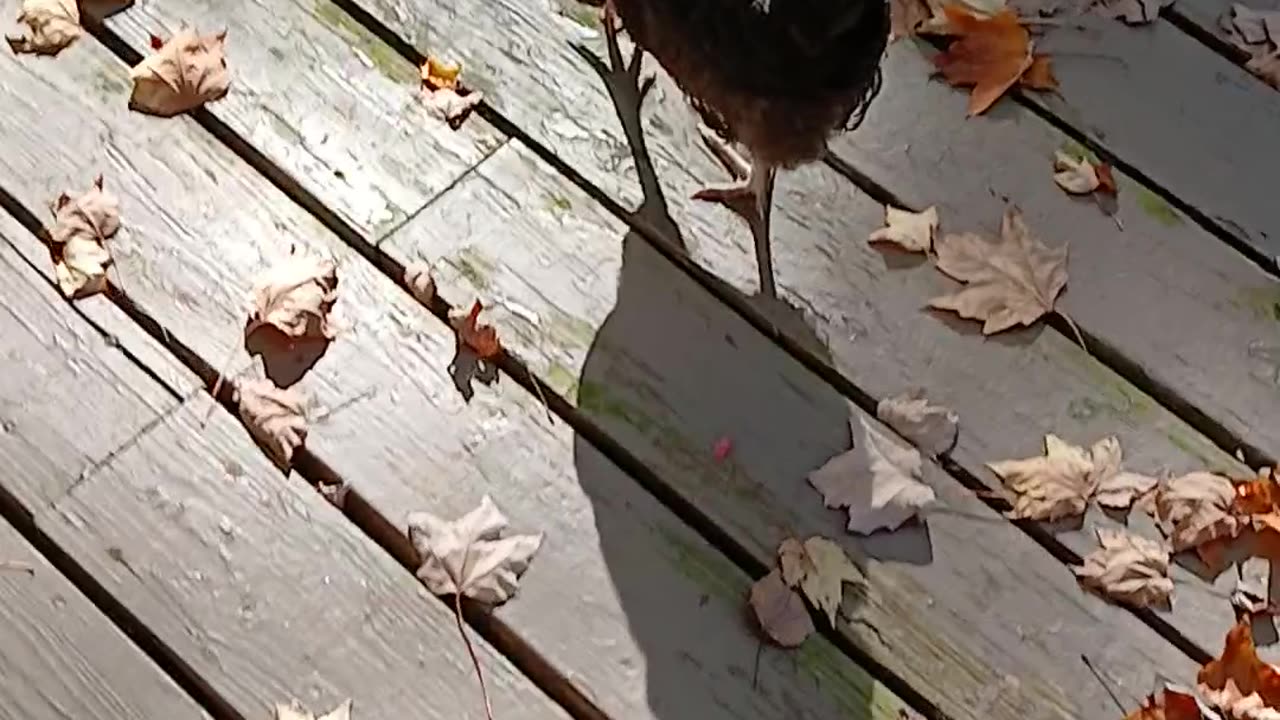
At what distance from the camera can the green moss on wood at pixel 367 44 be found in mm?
2381

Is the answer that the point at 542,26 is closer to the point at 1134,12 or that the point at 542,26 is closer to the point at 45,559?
the point at 1134,12

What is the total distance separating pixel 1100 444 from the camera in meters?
2.08

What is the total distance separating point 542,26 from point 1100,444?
100 cm

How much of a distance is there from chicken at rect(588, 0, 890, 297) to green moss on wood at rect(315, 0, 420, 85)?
1.47 ft

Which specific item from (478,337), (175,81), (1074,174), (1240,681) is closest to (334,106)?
(175,81)

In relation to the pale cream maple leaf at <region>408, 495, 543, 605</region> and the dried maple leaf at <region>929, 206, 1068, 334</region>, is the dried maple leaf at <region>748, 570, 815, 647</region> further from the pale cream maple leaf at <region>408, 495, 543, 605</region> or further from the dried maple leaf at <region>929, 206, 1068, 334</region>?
the dried maple leaf at <region>929, 206, 1068, 334</region>

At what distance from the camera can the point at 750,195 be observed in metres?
2.26

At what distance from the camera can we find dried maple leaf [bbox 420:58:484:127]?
2.33 meters

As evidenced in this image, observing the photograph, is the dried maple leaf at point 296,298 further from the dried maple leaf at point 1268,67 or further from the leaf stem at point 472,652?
the dried maple leaf at point 1268,67

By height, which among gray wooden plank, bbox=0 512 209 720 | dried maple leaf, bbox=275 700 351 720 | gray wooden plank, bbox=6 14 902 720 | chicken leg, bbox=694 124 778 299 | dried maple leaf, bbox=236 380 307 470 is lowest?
gray wooden plank, bbox=0 512 209 720

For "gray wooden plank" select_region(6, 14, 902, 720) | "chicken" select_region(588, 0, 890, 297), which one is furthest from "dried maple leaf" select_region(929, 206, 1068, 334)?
"gray wooden plank" select_region(6, 14, 902, 720)

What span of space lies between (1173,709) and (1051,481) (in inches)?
12.1

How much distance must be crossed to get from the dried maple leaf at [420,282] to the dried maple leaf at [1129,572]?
0.89 m

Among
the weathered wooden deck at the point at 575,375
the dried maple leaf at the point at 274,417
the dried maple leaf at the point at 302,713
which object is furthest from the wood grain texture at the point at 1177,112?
the dried maple leaf at the point at 302,713
